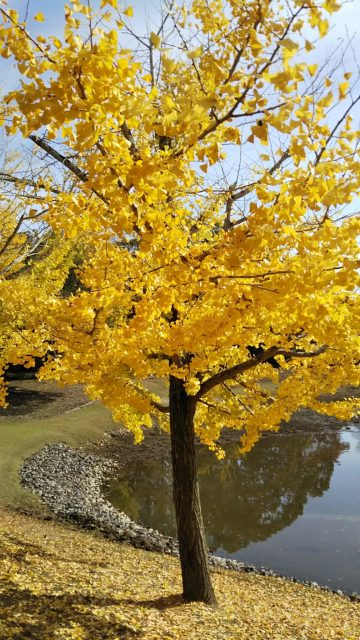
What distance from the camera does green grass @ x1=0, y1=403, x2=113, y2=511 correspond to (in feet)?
47.0

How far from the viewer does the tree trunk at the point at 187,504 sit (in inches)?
258

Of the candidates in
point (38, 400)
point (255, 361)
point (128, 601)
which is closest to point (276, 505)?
point (128, 601)

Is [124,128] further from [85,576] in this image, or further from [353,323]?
[85,576]

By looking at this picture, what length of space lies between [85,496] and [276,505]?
6.22 m

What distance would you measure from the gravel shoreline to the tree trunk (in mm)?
4612

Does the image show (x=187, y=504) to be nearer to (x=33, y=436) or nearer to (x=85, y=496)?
(x=85, y=496)

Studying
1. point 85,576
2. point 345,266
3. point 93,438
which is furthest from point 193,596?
point 93,438

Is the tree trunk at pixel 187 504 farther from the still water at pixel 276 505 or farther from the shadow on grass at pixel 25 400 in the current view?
the shadow on grass at pixel 25 400

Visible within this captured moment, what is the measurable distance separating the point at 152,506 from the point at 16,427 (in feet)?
29.6

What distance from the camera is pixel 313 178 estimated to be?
3355 mm

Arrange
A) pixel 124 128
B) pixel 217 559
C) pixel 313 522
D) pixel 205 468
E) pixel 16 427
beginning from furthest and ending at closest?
pixel 16 427 < pixel 205 468 < pixel 313 522 < pixel 217 559 < pixel 124 128

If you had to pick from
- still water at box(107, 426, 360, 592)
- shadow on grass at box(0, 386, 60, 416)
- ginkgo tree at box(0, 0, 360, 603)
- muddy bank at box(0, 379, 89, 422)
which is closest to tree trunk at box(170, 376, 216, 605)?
ginkgo tree at box(0, 0, 360, 603)

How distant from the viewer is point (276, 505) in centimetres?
1558

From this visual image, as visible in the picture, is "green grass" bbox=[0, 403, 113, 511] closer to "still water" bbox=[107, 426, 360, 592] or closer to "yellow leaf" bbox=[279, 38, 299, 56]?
"still water" bbox=[107, 426, 360, 592]
